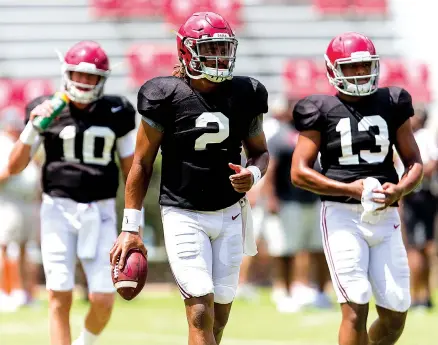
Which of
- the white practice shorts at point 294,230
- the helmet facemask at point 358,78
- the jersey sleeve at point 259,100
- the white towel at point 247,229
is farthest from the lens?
the white practice shorts at point 294,230

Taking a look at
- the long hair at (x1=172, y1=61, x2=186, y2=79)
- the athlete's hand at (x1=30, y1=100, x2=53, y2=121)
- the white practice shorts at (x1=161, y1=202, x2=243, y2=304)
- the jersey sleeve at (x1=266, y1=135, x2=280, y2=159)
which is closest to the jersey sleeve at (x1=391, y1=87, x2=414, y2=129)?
the white practice shorts at (x1=161, y1=202, x2=243, y2=304)

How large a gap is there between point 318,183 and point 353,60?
0.70 metres

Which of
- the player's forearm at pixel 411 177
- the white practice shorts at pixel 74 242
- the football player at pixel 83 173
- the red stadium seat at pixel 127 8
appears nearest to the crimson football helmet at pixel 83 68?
the football player at pixel 83 173

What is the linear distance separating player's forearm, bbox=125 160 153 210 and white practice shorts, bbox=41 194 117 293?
3.66ft

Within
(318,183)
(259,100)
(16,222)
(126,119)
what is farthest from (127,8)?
(259,100)

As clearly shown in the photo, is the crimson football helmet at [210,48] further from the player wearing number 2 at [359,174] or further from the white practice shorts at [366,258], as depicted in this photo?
the white practice shorts at [366,258]

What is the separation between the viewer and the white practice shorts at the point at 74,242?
20.8 ft

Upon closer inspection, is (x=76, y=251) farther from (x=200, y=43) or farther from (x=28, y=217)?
(x=28, y=217)

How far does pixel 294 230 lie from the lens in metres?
10.6

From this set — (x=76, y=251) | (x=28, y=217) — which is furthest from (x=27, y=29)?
(x=76, y=251)

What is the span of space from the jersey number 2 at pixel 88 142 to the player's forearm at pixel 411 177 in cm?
181

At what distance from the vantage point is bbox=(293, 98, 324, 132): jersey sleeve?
5.84 m

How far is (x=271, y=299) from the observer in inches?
475

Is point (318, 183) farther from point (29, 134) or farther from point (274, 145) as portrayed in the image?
point (274, 145)
